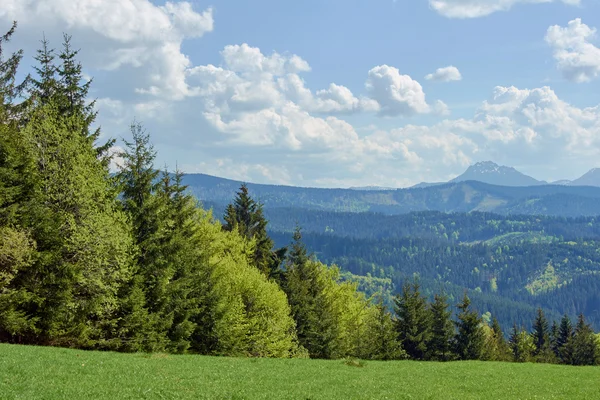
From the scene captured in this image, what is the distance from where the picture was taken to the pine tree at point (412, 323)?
6544 centimetres

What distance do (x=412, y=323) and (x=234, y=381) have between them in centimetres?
4653

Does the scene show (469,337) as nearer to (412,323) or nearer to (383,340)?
(412,323)

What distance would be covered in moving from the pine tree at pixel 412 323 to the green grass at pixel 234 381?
30776 mm

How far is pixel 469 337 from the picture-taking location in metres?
68.2

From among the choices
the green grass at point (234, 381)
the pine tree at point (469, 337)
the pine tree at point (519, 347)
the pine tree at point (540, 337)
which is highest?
the green grass at point (234, 381)

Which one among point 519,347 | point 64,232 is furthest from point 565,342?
point 64,232

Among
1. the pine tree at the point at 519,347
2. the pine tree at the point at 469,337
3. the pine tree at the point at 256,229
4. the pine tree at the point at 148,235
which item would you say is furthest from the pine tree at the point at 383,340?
the pine tree at the point at 519,347

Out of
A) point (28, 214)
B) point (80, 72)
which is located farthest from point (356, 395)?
point (80, 72)

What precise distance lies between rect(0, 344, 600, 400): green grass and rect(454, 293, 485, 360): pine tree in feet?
111

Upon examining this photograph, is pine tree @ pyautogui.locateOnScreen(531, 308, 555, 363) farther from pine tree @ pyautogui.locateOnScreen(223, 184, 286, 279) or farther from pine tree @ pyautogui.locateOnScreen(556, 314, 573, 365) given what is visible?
pine tree @ pyautogui.locateOnScreen(223, 184, 286, 279)

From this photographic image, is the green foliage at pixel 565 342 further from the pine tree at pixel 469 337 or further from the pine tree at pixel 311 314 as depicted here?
the pine tree at pixel 311 314

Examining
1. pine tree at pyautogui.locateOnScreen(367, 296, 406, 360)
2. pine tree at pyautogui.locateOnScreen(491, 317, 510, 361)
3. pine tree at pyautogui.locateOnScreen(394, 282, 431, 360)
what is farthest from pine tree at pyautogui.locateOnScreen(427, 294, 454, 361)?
pine tree at pyautogui.locateOnScreen(491, 317, 510, 361)

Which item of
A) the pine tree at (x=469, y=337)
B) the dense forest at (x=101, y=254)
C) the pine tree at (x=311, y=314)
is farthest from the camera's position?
the pine tree at (x=469, y=337)

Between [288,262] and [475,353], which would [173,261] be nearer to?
[288,262]
